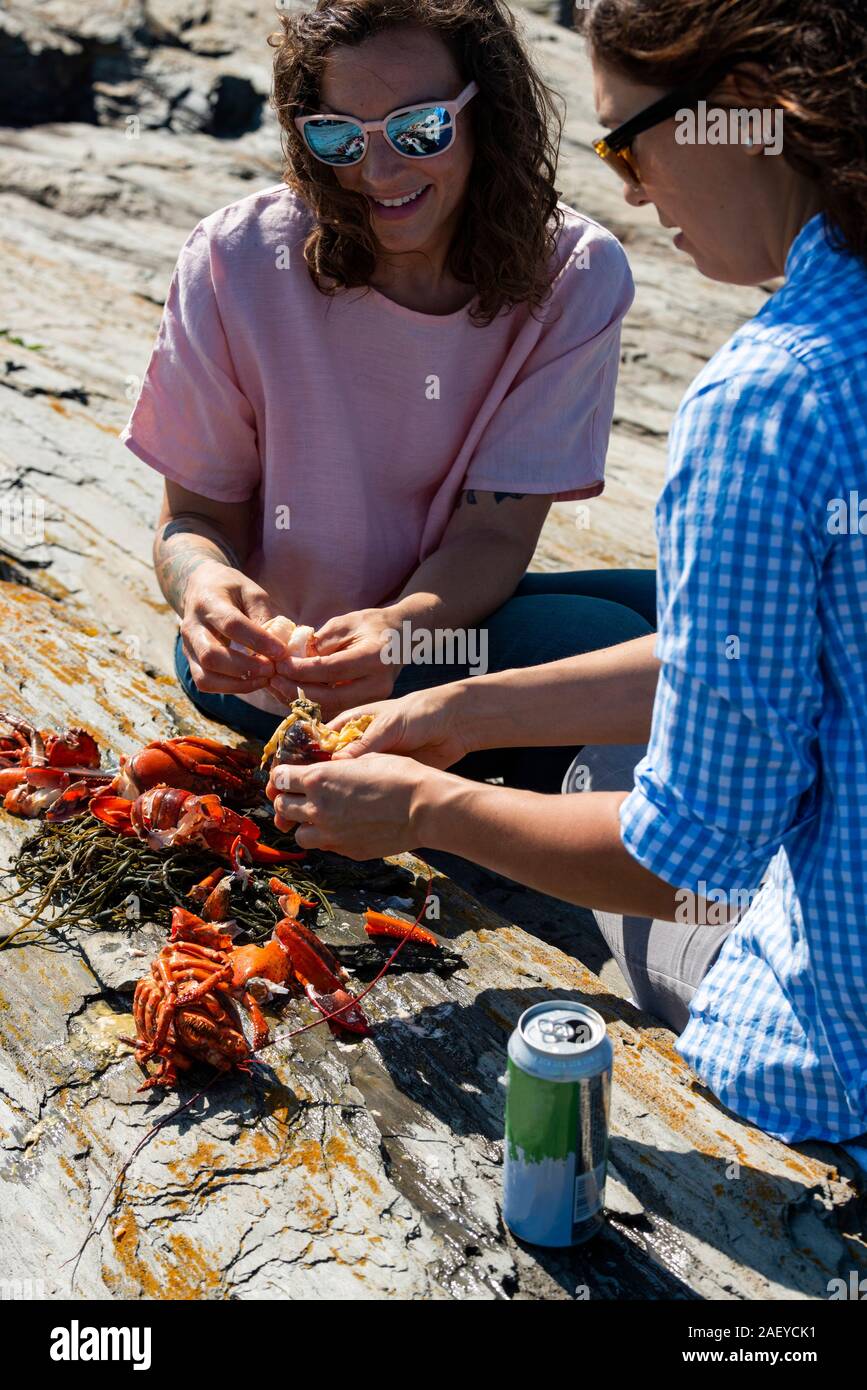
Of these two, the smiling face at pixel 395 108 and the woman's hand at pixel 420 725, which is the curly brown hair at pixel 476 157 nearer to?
the smiling face at pixel 395 108

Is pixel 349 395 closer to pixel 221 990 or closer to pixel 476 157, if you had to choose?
pixel 476 157

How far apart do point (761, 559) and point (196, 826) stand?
1.75 metres

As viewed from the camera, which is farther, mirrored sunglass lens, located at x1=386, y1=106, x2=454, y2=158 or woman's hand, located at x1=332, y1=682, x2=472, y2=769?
mirrored sunglass lens, located at x1=386, y1=106, x2=454, y2=158

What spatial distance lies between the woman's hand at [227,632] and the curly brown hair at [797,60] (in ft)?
5.34

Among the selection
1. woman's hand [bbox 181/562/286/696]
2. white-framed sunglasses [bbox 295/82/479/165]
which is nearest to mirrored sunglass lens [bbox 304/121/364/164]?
white-framed sunglasses [bbox 295/82/479/165]

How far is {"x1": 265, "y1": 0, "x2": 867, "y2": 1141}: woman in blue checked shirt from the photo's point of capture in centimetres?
170

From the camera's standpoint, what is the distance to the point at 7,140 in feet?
34.0

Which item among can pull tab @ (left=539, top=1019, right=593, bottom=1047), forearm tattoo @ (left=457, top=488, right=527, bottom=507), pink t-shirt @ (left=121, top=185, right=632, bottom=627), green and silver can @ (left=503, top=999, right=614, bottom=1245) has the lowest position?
green and silver can @ (left=503, top=999, right=614, bottom=1245)

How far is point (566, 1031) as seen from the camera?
2.07m

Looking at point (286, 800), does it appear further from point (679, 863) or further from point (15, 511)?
point (15, 511)

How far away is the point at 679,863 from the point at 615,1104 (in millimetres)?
825

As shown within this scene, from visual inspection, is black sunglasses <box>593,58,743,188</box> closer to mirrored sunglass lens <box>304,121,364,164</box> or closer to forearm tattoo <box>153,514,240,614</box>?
mirrored sunglass lens <box>304,121,364,164</box>

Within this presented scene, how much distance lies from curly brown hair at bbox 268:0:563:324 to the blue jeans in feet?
2.59

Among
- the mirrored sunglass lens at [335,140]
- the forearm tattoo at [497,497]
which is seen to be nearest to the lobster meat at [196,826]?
the forearm tattoo at [497,497]
